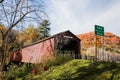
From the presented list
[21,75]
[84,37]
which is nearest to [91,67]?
[21,75]

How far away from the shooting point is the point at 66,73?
18.7 meters

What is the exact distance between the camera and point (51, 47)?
30.2m

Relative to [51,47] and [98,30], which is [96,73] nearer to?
[98,30]

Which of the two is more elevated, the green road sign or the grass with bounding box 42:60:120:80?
the green road sign

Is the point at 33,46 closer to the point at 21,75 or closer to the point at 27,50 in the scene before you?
the point at 27,50

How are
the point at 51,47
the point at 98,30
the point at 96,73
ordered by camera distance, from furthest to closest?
the point at 51,47 → the point at 98,30 → the point at 96,73

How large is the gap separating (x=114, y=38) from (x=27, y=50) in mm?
60987

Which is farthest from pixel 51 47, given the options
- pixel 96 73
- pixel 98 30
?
pixel 96 73

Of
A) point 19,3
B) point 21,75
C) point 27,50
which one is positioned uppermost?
point 19,3

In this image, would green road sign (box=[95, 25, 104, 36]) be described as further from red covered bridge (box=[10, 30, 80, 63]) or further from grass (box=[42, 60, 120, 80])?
red covered bridge (box=[10, 30, 80, 63])

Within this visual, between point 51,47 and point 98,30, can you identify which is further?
point 51,47

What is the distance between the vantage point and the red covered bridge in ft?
99.8

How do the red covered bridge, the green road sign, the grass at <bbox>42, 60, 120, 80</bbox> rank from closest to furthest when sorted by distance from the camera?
1. the grass at <bbox>42, 60, 120, 80</bbox>
2. the green road sign
3. the red covered bridge

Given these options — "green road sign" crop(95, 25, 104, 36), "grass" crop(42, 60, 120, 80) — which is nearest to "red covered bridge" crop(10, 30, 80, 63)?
"green road sign" crop(95, 25, 104, 36)
